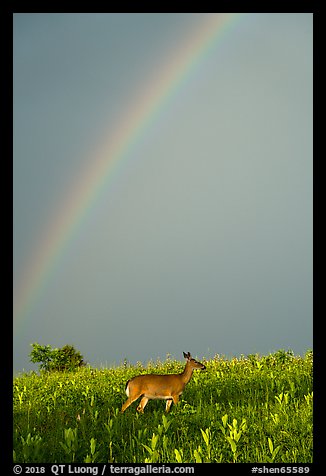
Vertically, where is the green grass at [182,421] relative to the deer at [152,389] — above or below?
below

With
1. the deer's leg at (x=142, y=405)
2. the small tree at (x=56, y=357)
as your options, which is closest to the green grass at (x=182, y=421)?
the deer's leg at (x=142, y=405)

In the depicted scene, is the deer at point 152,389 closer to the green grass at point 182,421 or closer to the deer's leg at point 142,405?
Answer: the deer's leg at point 142,405

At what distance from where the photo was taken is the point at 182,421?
10367mm

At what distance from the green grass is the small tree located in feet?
14.3

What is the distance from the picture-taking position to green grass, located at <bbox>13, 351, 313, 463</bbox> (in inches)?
333

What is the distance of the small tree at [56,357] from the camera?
2212 cm

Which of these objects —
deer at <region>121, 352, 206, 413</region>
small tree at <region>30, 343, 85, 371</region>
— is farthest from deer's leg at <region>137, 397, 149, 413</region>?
small tree at <region>30, 343, 85, 371</region>

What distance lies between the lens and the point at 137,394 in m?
10.8

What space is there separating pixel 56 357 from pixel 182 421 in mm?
13018

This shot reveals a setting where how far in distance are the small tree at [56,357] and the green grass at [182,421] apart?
14.3ft

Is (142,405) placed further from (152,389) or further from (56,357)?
(56,357)

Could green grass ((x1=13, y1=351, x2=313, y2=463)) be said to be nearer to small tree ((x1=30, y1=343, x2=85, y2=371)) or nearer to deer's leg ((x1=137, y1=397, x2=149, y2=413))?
deer's leg ((x1=137, y1=397, x2=149, y2=413))
